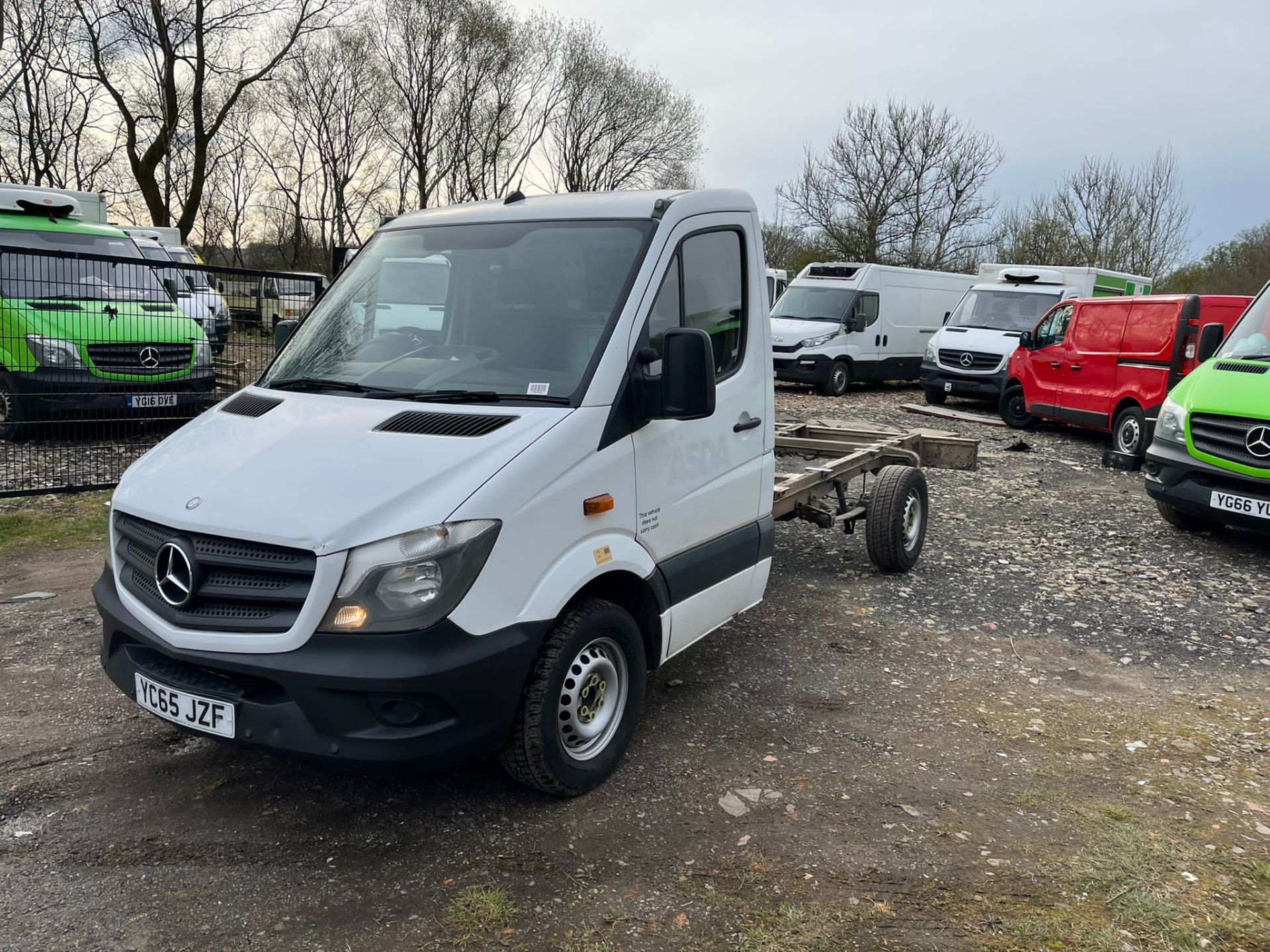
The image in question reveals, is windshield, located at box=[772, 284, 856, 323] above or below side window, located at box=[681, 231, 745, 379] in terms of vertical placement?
above

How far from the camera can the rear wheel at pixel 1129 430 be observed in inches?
477

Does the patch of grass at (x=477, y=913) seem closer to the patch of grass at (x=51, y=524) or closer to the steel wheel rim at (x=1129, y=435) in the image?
the patch of grass at (x=51, y=524)

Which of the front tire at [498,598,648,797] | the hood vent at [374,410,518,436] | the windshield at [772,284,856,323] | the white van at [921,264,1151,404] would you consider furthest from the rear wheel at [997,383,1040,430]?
the hood vent at [374,410,518,436]

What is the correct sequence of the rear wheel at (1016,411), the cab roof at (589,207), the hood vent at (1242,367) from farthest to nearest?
the rear wheel at (1016,411), the hood vent at (1242,367), the cab roof at (589,207)

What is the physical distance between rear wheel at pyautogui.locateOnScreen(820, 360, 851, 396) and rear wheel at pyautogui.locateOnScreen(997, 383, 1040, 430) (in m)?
4.20

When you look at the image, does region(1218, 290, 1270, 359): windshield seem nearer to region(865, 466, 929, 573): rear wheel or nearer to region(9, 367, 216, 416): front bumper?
region(865, 466, 929, 573): rear wheel

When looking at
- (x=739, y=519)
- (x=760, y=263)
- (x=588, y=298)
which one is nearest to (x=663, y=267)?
(x=588, y=298)

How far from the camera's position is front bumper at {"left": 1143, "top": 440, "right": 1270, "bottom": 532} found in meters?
7.02

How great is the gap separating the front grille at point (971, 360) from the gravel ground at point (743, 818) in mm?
12065

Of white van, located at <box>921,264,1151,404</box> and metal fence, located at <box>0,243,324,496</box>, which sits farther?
white van, located at <box>921,264,1151,404</box>

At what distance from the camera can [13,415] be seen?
26.8 feet

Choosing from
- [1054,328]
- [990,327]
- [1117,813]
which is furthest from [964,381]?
[1117,813]

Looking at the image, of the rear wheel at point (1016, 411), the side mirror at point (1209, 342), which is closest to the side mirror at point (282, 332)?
the side mirror at point (1209, 342)

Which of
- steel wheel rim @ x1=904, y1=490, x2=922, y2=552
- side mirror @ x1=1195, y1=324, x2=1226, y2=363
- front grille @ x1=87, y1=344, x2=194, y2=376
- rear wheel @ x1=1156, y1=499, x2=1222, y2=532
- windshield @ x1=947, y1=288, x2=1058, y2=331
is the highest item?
windshield @ x1=947, y1=288, x2=1058, y2=331
